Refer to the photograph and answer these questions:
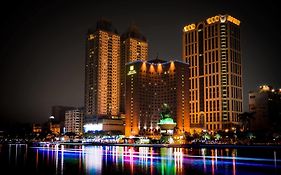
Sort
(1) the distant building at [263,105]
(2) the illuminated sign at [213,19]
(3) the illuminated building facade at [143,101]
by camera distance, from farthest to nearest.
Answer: (2) the illuminated sign at [213,19]
(3) the illuminated building facade at [143,101]
(1) the distant building at [263,105]

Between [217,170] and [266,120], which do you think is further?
[266,120]

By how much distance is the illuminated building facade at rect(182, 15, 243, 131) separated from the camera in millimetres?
187875

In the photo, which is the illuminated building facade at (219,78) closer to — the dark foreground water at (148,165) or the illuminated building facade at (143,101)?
the illuminated building facade at (143,101)

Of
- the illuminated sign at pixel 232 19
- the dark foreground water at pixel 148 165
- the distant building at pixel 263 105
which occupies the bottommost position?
the dark foreground water at pixel 148 165

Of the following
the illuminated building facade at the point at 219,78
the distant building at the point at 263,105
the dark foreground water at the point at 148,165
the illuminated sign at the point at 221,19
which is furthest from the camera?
the illuminated sign at the point at 221,19

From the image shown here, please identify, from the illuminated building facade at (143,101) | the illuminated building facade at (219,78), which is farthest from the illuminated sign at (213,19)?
the illuminated building facade at (143,101)

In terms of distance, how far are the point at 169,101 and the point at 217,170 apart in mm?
159277

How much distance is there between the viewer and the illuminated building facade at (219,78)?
188m

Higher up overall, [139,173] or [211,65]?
[211,65]

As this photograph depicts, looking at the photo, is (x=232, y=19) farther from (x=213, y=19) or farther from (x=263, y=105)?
(x=263, y=105)

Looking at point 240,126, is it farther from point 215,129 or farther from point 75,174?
point 75,174

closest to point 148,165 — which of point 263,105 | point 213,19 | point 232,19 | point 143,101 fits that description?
point 263,105

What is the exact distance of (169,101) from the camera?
198 meters

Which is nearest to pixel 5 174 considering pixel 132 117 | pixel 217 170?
pixel 217 170
